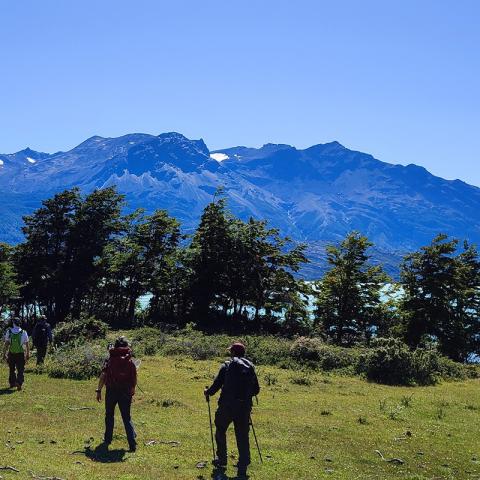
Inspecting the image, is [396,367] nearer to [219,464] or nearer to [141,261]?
[219,464]

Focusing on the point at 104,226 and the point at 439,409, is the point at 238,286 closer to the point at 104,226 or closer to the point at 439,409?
the point at 104,226

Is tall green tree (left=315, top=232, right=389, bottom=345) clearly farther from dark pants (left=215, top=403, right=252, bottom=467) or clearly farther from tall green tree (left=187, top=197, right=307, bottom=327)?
dark pants (left=215, top=403, right=252, bottom=467)

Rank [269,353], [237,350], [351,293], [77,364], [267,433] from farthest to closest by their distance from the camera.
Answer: [351,293], [269,353], [77,364], [267,433], [237,350]

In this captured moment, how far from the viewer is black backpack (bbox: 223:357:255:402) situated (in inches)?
485

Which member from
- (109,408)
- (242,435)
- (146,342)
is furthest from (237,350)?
(146,342)

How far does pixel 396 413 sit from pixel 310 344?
1540cm

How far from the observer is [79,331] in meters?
40.8

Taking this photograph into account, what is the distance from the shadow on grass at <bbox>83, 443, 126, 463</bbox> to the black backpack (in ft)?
10.9

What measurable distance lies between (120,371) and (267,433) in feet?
18.8

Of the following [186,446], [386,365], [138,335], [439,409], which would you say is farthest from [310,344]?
[186,446]

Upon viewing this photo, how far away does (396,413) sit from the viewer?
67.9 ft

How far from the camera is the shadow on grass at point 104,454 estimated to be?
13.0 metres

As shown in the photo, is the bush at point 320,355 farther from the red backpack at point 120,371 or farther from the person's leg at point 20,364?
the red backpack at point 120,371

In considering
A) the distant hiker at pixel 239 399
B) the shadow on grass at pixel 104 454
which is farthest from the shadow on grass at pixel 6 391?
the distant hiker at pixel 239 399
